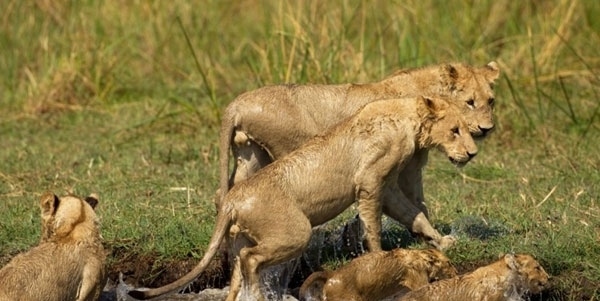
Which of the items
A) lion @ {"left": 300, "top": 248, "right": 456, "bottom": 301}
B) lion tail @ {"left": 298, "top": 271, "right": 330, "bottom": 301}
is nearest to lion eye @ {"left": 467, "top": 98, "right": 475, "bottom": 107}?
lion @ {"left": 300, "top": 248, "right": 456, "bottom": 301}

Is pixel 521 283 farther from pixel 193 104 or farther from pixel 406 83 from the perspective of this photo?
pixel 193 104

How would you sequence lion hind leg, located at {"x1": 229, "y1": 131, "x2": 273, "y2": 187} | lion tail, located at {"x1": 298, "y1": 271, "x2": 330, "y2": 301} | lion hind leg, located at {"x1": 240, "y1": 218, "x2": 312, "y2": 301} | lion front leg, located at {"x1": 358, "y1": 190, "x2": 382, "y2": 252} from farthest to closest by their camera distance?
lion hind leg, located at {"x1": 229, "y1": 131, "x2": 273, "y2": 187}, lion front leg, located at {"x1": 358, "y1": 190, "x2": 382, "y2": 252}, lion tail, located at {"x1": 298, "y1": 271, "x2": 330, "y2": 301}, lion hind leg, located at {"x1": 240, "y1": 218, "x2": 312, "y2": 301}

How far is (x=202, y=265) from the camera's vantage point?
6777mm

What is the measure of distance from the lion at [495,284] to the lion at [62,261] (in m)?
1.58

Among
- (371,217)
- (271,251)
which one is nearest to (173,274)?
(271,251)

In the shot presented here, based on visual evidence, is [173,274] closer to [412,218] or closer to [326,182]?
[326,182]

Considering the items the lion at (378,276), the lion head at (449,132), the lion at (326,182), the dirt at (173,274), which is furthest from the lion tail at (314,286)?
the lion head at (449,132)

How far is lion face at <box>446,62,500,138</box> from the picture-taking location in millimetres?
8203

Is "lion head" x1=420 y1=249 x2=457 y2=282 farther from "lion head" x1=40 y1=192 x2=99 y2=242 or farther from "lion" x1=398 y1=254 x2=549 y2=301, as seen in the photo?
"lion head" x1=40 y1=192 x2=99 y2=242

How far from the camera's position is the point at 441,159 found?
10.1m

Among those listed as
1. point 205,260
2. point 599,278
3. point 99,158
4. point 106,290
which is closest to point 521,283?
point 599,278

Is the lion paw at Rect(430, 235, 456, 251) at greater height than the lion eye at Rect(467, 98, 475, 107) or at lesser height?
lesser

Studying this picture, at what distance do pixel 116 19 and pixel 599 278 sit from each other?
7.00 m

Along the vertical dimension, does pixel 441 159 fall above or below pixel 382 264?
below
